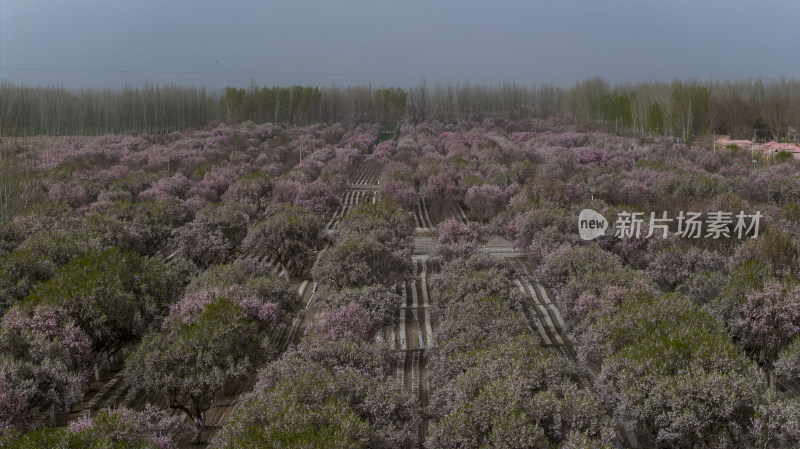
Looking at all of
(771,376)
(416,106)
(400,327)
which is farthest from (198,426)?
(416,106)

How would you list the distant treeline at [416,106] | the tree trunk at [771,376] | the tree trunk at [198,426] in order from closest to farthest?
the tree trunk at [198,426] < the tree trunk at [771,376] < the distant treeline at [416,106]

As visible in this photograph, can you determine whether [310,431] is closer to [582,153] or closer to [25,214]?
[25,214]

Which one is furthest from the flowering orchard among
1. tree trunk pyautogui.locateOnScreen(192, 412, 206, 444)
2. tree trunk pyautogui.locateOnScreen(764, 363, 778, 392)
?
tree trunk pyautogui.locateOnScreen(764, 363, 778, 392)

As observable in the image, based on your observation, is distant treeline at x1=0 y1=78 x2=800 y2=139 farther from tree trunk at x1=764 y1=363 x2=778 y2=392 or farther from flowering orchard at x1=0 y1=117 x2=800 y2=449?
tree trunk at x1=764 y1=363 x2=778 y2=392

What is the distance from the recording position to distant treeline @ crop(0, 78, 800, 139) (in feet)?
236

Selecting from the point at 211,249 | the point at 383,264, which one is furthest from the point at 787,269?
the point at 211,249

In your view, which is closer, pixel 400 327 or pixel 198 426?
pixel 198 426

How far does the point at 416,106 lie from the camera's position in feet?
368

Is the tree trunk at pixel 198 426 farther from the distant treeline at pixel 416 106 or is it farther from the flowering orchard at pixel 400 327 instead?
the distant treeline at pixel 416 106

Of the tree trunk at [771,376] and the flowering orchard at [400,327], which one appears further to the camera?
the tree trunk at [771,376]

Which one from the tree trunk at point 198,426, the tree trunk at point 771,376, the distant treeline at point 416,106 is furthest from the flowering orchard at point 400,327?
the distant treeline at point 416,106

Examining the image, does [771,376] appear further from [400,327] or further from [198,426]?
[198,426]

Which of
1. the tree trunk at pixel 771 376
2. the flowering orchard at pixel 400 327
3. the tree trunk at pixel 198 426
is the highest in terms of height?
the flowering orchard at pixel 400 327

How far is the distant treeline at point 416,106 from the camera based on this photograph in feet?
236
